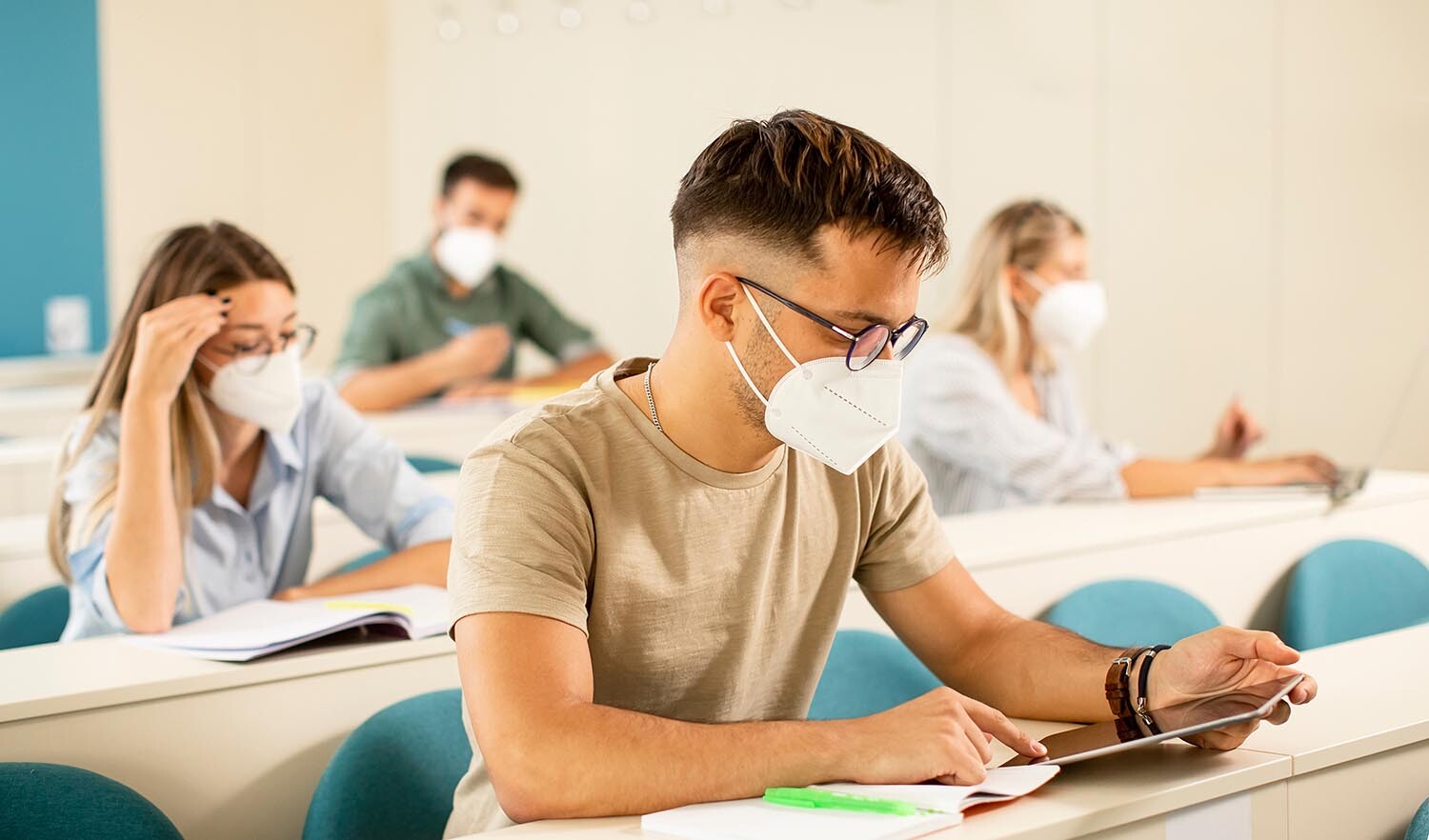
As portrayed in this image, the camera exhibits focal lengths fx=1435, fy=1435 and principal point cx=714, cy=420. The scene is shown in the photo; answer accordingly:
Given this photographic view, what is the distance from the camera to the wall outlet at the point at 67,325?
5.43 metres

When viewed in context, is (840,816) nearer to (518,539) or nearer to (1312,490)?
(518,539)

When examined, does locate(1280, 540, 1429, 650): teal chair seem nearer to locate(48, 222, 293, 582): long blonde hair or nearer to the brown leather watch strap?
the brown leather watch strap

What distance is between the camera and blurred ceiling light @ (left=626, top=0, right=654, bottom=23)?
18.6 feet

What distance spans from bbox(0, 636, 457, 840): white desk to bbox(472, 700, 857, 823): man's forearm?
60 cm

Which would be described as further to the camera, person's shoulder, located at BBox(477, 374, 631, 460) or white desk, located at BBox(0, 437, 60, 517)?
white desk, located at BBox(0, 437, 60, 517)

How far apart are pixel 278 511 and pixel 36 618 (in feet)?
1.29

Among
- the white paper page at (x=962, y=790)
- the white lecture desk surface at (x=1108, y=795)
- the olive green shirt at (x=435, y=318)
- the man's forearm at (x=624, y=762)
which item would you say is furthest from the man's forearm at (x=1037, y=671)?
the olive green shirt at (x=435, y=318)

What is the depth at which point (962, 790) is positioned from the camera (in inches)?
43.5

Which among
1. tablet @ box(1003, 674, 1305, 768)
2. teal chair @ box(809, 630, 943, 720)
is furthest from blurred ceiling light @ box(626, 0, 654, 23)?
tablet @ box(1003, 674, 1305, 768)

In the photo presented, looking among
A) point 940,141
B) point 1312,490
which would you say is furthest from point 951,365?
point 940,141

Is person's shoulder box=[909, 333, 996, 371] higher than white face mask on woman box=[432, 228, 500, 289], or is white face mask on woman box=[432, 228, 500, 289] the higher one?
white face mask on woman box=[432, 228, 500, 289]

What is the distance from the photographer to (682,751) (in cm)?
113

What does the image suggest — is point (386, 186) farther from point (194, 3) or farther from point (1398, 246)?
point (1398, 246)

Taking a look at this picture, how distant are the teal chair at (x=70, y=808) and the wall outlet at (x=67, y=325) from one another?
444 centimetres
